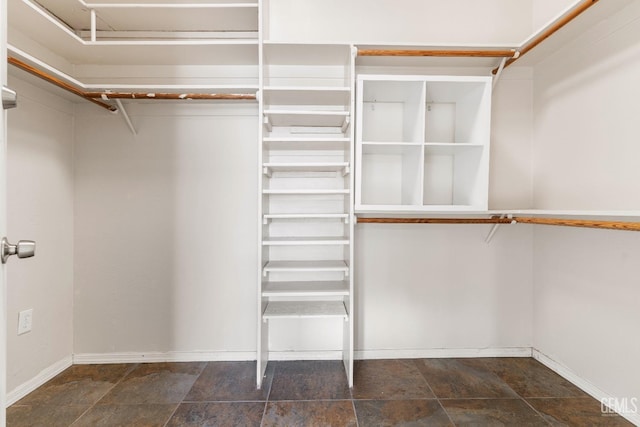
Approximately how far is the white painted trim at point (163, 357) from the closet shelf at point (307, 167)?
4.14ft

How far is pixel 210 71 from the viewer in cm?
220

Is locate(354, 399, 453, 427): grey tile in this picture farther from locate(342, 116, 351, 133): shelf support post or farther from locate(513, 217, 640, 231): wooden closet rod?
locate(342, 116, 351, 133): shelf support post

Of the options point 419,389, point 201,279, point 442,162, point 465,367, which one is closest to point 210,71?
point 201,279

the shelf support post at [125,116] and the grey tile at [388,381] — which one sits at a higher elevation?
the shelf support post at [125,116]

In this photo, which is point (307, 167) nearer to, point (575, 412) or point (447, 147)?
point (447, 147)

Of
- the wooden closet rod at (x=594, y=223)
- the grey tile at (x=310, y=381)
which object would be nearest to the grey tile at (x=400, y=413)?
the grey tile at (x=310, y=381)

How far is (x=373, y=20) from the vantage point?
2242 millimetres

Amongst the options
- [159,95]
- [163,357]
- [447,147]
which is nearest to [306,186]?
[447,147]

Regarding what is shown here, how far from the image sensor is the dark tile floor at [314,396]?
164cm

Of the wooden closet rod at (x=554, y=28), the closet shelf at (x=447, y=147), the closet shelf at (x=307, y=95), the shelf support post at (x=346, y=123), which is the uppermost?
the wooden closet rod at (x=554, y=28)

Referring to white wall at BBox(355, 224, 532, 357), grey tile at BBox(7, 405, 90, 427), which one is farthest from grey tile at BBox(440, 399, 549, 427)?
grey tile at BBox(7, 405, 90, 427)

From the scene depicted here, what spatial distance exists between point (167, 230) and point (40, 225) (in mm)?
683

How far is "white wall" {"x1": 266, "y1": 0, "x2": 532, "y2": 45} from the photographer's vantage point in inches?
88.0

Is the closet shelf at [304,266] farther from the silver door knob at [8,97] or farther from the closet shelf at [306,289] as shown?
the silver door knob at [8,97]
